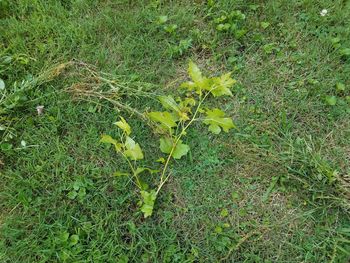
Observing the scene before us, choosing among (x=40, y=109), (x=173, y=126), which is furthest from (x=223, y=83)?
(x=40, y=109)

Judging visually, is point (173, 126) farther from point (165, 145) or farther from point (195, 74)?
point (195, 74)

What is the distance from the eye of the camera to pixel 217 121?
231 centimetres

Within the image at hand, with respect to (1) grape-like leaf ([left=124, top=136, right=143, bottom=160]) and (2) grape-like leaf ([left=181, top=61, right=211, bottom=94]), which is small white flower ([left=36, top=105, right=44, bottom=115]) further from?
(2) grape-like leaf ([left=181, top=61, right=211, bottom=94])

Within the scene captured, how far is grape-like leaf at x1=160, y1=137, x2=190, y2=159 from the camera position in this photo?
2271mm

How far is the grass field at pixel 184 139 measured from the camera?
2.15 m

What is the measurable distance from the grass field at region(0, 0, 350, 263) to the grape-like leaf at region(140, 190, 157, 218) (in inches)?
3.1

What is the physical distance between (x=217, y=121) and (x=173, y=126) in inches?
10.7

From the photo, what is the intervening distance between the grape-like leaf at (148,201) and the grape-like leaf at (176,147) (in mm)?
270

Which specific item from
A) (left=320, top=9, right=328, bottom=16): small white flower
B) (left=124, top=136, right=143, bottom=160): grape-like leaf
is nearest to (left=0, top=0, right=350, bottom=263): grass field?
(left=320, top=9, right=328, bottom=16): small white flower

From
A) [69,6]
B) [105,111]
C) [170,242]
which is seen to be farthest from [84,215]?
[69,6]

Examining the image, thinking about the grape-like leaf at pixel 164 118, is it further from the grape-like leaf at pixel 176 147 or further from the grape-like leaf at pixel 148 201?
the grape-like leaf at pixel 148 201

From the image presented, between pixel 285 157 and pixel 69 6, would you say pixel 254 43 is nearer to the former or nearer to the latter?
pixel 285 157

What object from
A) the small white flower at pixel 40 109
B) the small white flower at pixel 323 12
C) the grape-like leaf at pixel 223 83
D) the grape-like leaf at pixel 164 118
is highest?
the small white flower at pixel 323 12

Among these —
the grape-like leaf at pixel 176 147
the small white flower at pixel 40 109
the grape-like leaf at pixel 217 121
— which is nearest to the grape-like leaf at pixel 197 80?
the grape-like leaf at pixel 217 121
